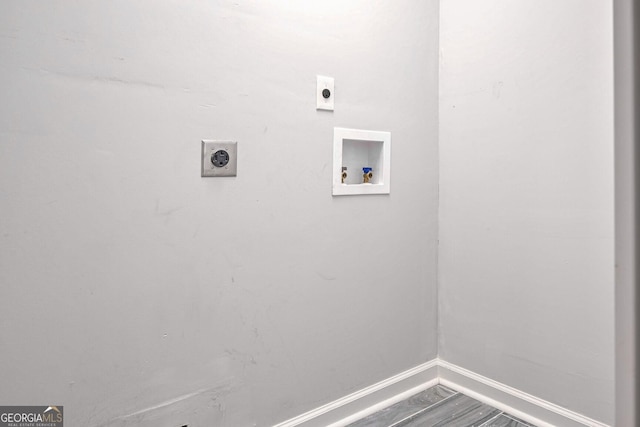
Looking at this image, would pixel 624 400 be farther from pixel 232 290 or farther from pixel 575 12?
pixel 575 12

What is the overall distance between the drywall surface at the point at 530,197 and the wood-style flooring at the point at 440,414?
0.15 metres

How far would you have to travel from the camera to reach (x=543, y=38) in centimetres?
153

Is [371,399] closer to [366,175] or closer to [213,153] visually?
[366,175]

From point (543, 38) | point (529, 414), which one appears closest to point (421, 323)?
point (529, 414)

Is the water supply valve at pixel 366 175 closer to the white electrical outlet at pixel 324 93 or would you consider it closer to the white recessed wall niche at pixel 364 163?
the white recessed wall niche at pixel 364 163

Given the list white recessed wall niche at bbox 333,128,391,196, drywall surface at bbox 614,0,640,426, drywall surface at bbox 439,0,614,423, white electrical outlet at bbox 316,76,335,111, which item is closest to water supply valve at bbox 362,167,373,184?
white recessed wall niche at bbox 333,128,391,196

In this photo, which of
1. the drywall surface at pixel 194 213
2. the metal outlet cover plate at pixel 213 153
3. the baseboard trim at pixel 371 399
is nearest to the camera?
the drywall surface at pixel 194 213

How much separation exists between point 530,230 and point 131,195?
144cm

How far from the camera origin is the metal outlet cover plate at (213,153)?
4.03 ft

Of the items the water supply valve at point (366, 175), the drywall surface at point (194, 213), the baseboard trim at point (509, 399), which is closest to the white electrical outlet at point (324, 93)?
the drywall surface at point (194, 213)

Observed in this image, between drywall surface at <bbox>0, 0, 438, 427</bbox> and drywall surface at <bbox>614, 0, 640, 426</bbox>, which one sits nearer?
drywall surface at <bbox>614, 0, 640, 426</bbox>

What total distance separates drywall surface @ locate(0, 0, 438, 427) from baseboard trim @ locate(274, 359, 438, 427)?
0.13 ft

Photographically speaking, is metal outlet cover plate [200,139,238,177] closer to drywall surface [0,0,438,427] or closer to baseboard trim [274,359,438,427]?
drywall surface [0,0,438,427]

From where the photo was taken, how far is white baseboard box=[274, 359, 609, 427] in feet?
4.94
